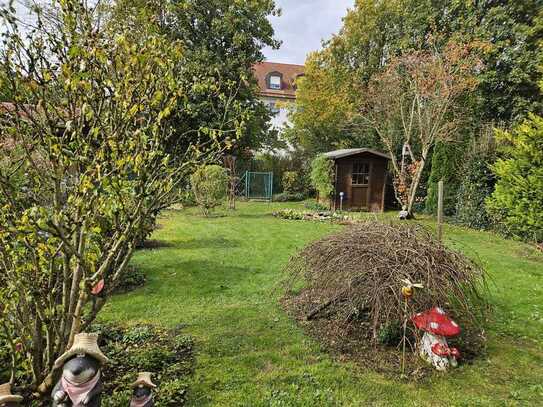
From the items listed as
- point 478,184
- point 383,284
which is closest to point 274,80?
point 478,184

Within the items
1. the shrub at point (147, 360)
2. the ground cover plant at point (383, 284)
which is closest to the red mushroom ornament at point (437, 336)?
the ground cover plant at point (383, 284)

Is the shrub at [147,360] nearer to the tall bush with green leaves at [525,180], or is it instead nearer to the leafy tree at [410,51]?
the tall bush with green leaves at [525,180]

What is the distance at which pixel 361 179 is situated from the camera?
14.9m

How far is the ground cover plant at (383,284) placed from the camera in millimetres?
3051

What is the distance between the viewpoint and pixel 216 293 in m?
4.86

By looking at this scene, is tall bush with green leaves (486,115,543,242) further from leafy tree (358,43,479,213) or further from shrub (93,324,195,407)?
shrub (93,324,195,407)

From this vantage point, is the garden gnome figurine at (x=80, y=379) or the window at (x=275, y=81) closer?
the garden gnome figurine at (x=80, y=379)

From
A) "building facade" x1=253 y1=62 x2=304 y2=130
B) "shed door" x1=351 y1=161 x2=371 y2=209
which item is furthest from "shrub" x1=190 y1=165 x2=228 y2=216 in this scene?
"building facade" x1=253 y1=62 x2=304 y2=130

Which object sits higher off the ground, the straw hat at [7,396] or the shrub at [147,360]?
the straw hat at [7,396]

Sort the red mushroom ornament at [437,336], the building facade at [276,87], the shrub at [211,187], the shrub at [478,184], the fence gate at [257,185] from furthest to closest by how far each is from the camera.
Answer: the building facade at [276,87], the fence gate at [257,185], the shrub at [211,187], the shrub at [478,184], the red mushroom ornament at [437,336]

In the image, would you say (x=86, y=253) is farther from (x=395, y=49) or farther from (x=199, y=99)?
Result: (x=395, y=49)

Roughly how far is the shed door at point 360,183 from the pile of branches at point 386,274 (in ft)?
36.4

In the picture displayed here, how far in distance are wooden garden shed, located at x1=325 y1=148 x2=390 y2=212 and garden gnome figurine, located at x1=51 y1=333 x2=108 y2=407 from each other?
526 inches

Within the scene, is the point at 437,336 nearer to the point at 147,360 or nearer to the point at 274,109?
the point at 147,360
